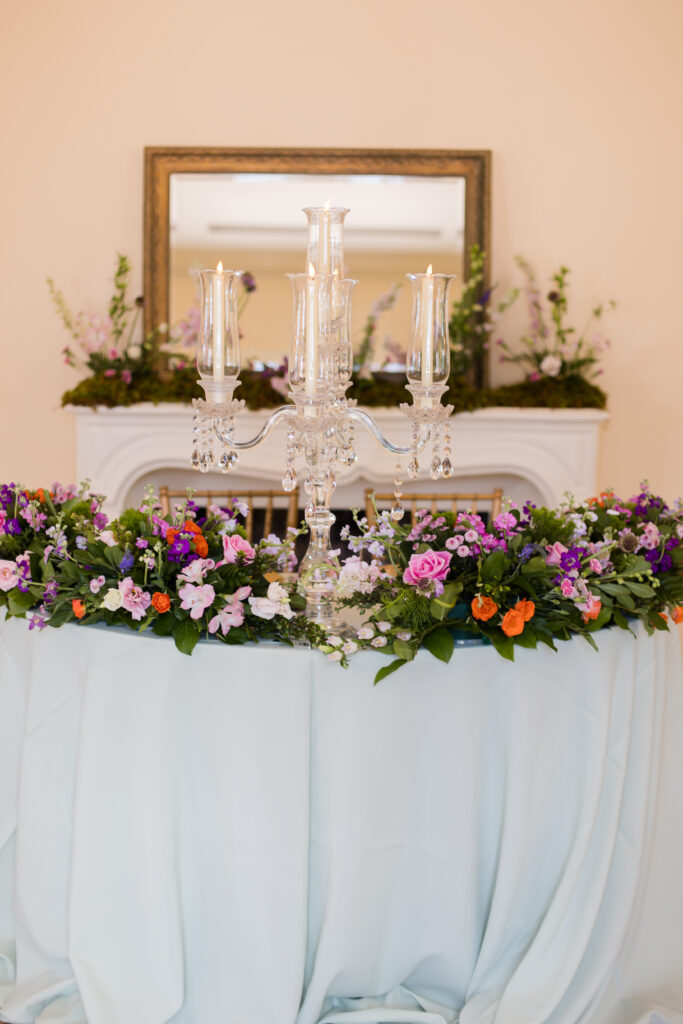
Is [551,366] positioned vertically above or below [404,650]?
above

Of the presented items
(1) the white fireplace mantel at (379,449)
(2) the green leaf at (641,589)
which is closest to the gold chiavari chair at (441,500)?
(1) the white fireplace mantel at (379,449)

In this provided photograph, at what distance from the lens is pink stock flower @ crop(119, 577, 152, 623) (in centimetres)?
189

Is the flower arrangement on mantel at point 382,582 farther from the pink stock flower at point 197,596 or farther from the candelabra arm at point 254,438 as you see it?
the candelabra arm at point 254,438

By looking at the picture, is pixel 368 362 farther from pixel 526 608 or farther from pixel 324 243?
pixel 526 608

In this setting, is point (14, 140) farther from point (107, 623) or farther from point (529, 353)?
point (107, 623)

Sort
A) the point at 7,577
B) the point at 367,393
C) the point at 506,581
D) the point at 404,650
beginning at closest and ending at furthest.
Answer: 1. the point at 404,650
2. the point at 506,581
3. the point at 7,577
4. the point at 367,393

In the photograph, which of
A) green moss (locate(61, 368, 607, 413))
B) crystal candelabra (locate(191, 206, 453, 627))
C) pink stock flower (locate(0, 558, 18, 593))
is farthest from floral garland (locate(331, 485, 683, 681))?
green moss (locate(61, 368, 607, 413))

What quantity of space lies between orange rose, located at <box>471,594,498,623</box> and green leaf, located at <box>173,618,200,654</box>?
53 cm

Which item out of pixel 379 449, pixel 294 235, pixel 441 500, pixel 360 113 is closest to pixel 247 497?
pixel 379 449

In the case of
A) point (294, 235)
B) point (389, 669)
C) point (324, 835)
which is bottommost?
point (324, 835)

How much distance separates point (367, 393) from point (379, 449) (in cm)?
26

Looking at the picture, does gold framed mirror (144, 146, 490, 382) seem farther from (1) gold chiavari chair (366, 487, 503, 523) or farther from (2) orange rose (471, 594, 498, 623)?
(2) orange rose (471, 594, 498, 623)

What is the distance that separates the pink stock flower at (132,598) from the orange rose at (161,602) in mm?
25

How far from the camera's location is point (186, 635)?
1875mm
